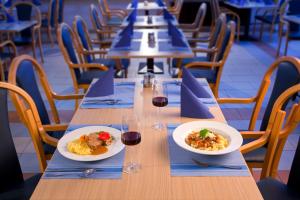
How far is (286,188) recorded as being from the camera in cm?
145

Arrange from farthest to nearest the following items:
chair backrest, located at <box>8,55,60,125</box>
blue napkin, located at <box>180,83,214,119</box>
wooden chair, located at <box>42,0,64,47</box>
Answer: wooden chair, located at <box>42,0,64,47</box> → chair backrest, located at <box>8,55,60,125</box> → blue napkin, located at <box>180,83,214,119</box>

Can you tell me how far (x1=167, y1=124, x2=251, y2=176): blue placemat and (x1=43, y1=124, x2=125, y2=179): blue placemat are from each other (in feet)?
0.60

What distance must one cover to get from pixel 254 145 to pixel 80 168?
772 mm

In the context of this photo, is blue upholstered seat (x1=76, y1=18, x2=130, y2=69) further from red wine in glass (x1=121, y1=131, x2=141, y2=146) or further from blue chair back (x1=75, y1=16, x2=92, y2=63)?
red wine in glass (x1=121, y1=131, x2=141, y2=146)

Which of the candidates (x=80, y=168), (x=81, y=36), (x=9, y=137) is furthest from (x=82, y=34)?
(x=80, y=168)

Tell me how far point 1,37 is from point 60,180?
17.2 ft

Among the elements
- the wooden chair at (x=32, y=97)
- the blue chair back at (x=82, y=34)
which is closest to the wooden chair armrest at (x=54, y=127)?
the wooden chair at (x=32, y=97)

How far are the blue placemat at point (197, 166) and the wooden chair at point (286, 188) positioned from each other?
0.33 metres

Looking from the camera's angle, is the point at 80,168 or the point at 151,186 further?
the point at 80,168

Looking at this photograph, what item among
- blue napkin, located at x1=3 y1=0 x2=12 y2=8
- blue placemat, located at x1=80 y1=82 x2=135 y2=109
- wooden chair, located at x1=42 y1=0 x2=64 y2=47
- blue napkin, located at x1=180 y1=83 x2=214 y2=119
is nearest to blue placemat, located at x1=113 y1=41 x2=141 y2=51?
blue placemat, located at x1=80 y1=82 x2=135 y2=109

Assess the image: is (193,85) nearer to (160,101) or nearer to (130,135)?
(160,101)

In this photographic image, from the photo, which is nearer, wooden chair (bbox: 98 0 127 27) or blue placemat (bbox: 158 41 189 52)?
blue placemat (bbox: 158 41 189 52)

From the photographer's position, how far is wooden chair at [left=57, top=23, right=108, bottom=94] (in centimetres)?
279

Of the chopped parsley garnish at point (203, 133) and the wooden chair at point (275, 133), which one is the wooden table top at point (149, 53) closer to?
the wooden chair at point (275, 133)
